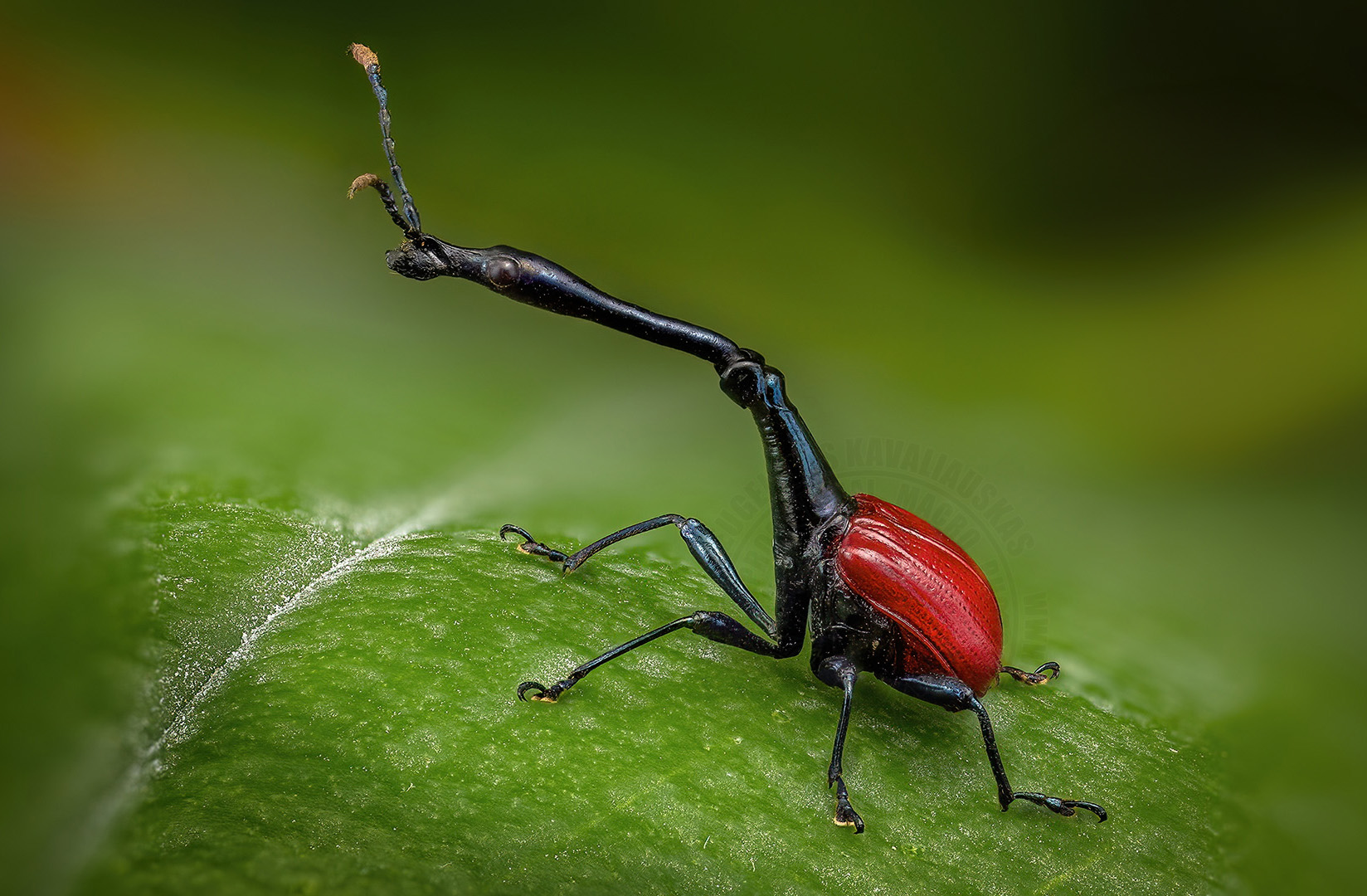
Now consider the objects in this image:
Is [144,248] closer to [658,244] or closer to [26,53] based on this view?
[26,53]

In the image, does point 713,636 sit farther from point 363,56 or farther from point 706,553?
point 363,56

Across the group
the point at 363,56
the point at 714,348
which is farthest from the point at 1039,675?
the point at 363,56

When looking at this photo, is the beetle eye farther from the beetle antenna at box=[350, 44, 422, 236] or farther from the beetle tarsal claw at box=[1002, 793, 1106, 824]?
the beetle tarsal claw at box=[1002, 793, 1106, 824]

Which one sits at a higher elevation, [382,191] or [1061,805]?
[382,191]

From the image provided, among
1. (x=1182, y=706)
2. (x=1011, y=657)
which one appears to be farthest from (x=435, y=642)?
(x=1182, y=706)

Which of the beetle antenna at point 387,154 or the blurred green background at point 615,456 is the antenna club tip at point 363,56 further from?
the blurred green background at point 615,456
